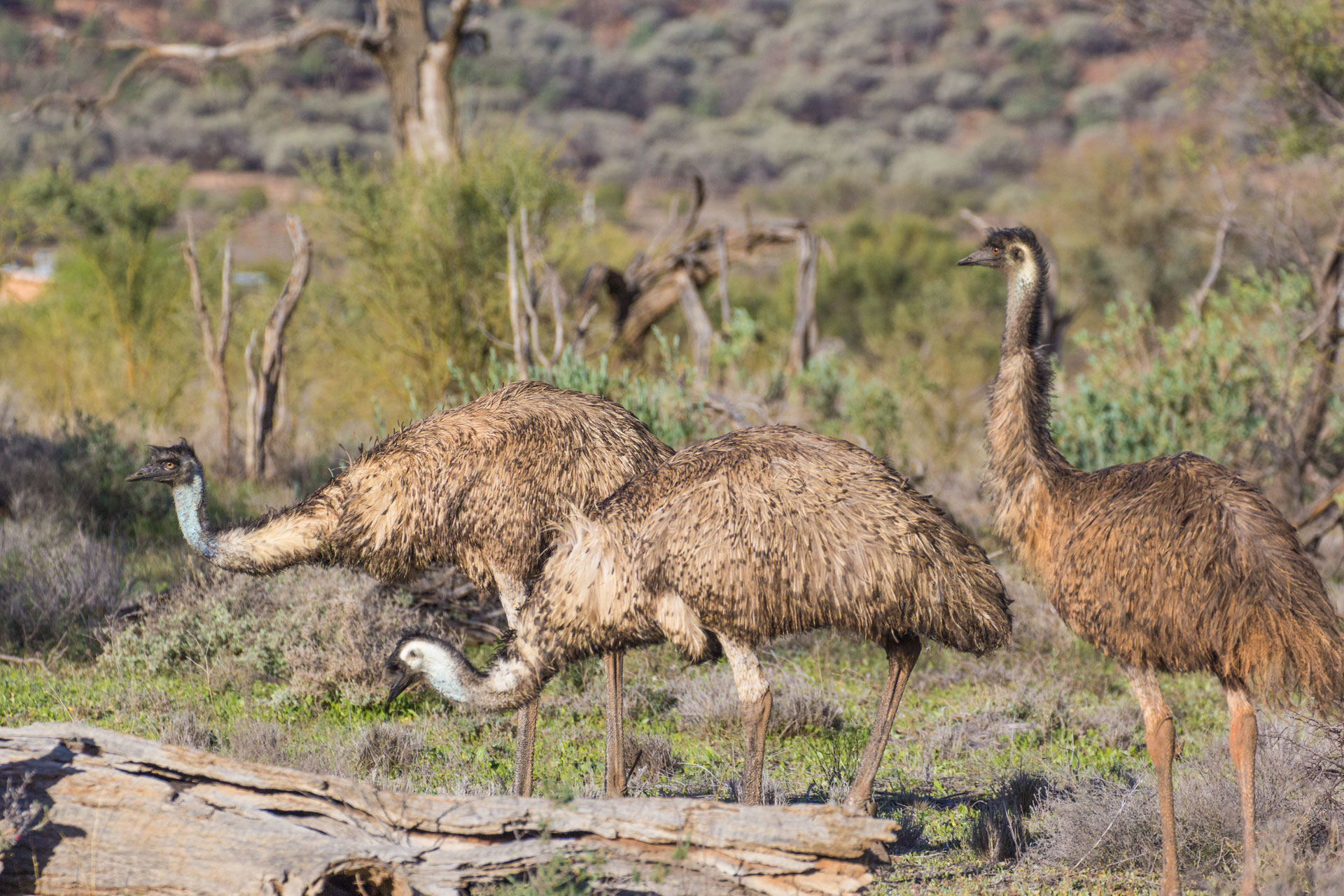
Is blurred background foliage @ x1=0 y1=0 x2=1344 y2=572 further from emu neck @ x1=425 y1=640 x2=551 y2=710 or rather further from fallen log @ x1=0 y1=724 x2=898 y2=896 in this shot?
fallen log @ x1=0 y1=724 x2=898 y2=896

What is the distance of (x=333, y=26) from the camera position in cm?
1470

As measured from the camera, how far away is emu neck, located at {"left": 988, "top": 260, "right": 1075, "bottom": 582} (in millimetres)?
4719

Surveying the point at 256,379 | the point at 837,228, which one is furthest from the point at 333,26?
the point at 837,228

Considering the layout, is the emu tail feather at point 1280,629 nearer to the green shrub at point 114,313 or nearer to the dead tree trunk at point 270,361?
the dead tree trunk at point 270,361

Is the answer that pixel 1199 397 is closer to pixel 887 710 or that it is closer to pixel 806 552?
pixel 887 710

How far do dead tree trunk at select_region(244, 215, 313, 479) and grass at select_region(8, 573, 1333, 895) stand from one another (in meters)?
3.82

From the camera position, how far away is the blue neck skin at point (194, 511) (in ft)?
17.3

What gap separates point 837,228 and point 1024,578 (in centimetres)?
3196

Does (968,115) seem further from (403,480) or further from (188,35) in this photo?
(403,480)

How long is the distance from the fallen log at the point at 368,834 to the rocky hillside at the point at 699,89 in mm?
34982

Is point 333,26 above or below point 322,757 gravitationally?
above

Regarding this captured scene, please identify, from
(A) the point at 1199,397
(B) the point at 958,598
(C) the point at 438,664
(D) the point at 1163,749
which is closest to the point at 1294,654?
(D) the point at 1163,749

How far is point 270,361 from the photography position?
10344 mm

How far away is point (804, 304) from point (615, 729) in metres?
6.87
